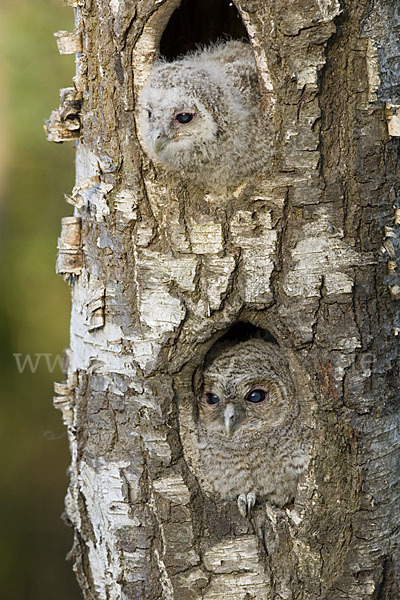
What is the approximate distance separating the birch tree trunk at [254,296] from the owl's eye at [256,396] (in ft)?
1.40

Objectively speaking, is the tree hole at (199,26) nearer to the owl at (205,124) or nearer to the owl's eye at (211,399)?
the owl at (205,124)

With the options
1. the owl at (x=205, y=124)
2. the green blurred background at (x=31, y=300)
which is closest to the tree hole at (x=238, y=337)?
the owl at (x=205, y=124)

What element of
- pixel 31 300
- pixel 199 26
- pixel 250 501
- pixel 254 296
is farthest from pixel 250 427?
pixel 31 300

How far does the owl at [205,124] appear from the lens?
2.59m

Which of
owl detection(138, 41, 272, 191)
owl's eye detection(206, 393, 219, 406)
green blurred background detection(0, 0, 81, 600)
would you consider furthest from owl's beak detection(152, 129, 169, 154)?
green blurred background detection(0, 0, 81, 600)

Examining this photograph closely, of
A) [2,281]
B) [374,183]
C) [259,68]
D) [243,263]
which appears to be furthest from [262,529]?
[2,281]

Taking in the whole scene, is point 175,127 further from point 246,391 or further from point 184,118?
point 246,391

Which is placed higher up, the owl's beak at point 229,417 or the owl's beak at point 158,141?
the owl's beak at point 158,141

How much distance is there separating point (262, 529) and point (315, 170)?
1245mm

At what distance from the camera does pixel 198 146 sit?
2.67 meters

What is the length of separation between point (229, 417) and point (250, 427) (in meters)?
0.15

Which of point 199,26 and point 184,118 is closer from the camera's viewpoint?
point 184,118

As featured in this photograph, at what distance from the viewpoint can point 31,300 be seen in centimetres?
509

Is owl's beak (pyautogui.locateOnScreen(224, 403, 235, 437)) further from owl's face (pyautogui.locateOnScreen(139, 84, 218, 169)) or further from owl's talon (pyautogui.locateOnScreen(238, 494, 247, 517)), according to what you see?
owl's face (pyautogui.locateOnScreen(139, 84, 218, 169))
